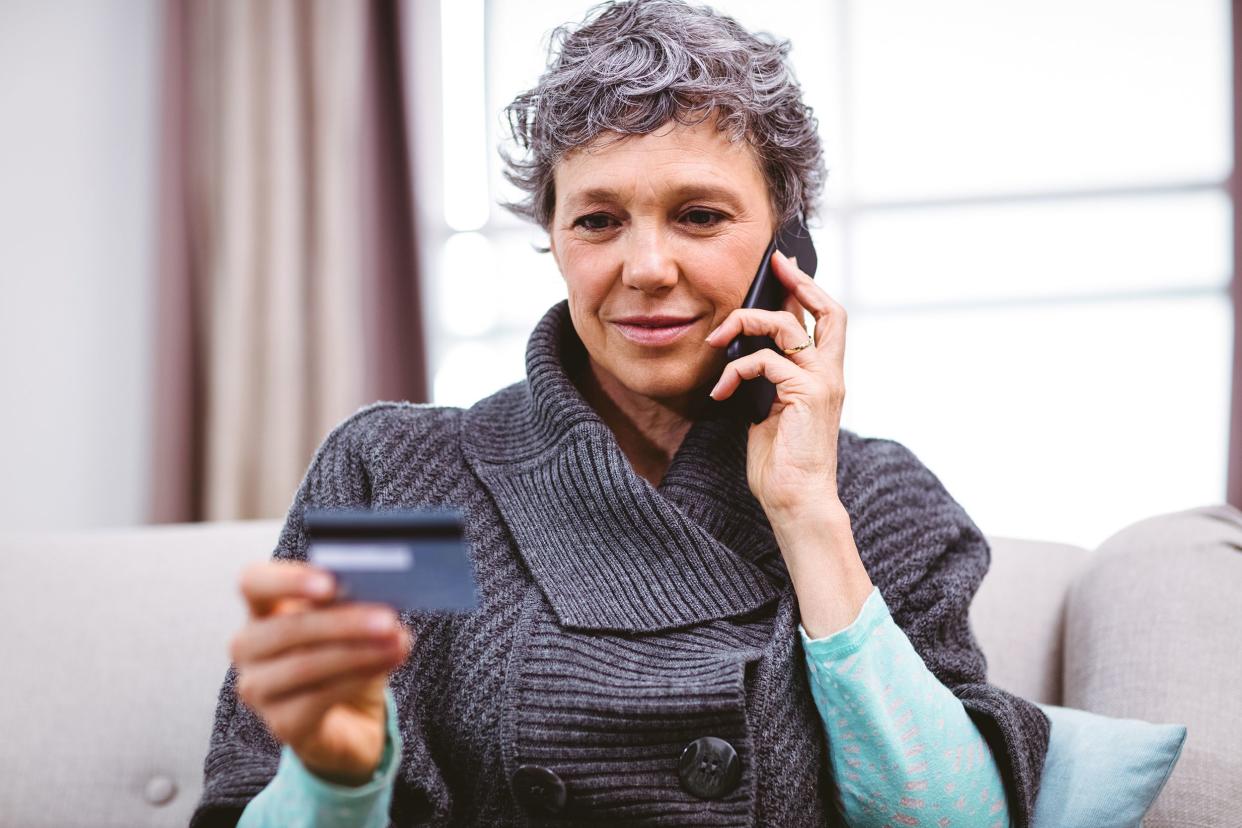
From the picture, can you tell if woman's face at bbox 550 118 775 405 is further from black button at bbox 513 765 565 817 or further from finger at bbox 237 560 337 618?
finger at bbox 237 560 337 618

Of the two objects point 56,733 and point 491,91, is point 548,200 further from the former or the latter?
point 491,91

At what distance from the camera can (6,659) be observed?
5.15ft

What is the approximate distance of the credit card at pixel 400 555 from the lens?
650 mm

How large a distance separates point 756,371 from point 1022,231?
2052mm

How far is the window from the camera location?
9.62 feet

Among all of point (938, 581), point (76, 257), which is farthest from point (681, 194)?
point (76, 257)

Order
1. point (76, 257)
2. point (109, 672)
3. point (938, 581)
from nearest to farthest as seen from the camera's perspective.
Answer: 1. point (938, 581)
2. point (109, 672)
3. point (76, 257)

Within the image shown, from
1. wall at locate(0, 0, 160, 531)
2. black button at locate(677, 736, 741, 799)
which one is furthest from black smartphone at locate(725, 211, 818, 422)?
wall at locate(0, 0, 160, 531)

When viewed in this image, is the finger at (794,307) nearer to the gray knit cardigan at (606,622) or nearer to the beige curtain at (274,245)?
the gray knit cardigan at (606,622)

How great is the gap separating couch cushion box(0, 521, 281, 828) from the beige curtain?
4.22ft

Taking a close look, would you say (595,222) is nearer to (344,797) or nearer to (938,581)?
(938,581)

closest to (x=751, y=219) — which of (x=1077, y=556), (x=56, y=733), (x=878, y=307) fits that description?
(x=1077, y=556)

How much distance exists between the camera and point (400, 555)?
65cm

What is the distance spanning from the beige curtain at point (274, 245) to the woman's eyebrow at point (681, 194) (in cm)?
184
